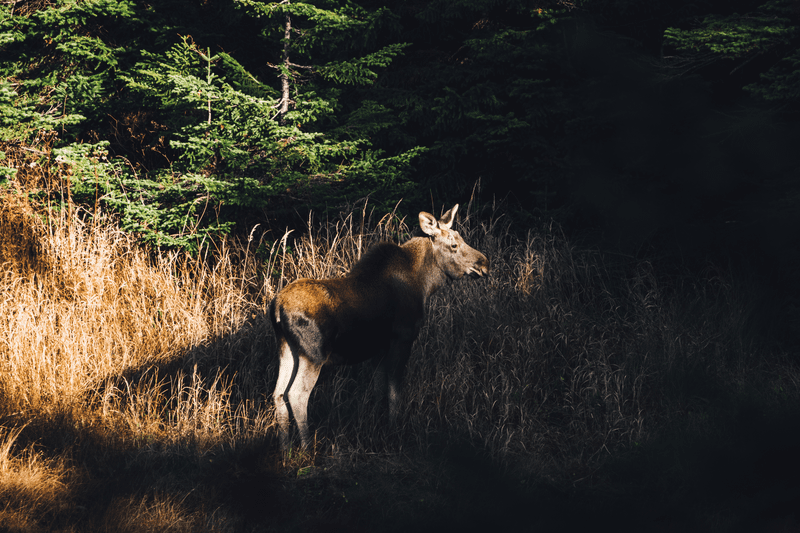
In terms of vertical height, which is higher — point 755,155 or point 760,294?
point 755,155

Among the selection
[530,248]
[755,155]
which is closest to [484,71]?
[530,248]

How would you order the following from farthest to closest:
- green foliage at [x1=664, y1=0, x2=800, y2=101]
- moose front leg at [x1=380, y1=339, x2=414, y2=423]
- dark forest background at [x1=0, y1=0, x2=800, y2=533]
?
green foliage at [x1=664, y1=0, x2=800, y2=101]
moose front leg at [x1=380, y1=339, x2=414, y2=423]
dark forest background at [x1=0, y1=0, x2=800, y2=533]

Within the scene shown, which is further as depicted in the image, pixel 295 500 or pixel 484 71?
pixel 484 71

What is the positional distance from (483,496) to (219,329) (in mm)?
3483

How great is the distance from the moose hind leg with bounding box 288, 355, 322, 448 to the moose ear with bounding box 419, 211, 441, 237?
1.57 m

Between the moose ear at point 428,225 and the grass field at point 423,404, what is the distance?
4.73 ft

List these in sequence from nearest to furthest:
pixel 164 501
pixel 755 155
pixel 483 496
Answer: pixel 164 501 → pixel 483 496 → pixel 755 155

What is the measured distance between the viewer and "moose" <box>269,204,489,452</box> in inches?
182

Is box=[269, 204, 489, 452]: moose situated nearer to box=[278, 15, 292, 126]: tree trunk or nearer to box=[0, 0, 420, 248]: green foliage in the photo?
box=[0, 0, 420, 248]: green foliage

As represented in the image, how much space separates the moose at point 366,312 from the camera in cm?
463

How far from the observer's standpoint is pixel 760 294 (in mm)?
7496

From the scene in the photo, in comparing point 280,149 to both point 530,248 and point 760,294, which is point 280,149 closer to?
point 530,248

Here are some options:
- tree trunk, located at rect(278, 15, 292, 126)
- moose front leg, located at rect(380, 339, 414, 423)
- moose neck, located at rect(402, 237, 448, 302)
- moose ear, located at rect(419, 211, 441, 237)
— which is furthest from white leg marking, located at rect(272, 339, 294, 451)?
tree trunk, located at rect(278, 15, 292, 126)

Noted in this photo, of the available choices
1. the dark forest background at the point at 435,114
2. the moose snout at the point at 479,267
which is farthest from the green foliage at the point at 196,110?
the moose snout at the point at 479,267
